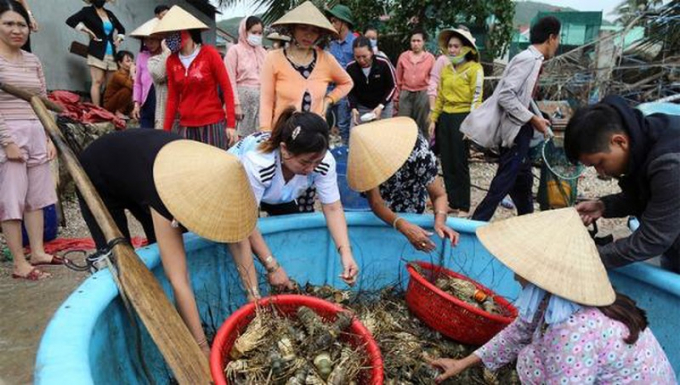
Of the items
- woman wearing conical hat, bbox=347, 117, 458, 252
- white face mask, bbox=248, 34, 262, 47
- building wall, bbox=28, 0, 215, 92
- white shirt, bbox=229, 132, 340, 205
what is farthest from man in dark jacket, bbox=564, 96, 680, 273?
building wall, bbox=28, 0, 215, 92

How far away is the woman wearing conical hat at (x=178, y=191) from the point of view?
1.67m

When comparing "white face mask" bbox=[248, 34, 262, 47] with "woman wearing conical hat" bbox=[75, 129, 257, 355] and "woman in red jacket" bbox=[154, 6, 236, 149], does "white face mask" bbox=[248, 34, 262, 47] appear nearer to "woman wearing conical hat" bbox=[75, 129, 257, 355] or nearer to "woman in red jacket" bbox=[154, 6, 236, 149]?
"woman in red jacket" bbox=[154, 6, 236, 149]

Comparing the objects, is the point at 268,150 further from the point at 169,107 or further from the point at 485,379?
the point at 169,107

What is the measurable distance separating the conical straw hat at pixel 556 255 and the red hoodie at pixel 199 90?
2.77 meters

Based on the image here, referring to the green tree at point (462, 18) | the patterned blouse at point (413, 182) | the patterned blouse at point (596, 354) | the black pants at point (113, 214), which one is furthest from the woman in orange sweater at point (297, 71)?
the green tree at point (462, 18)

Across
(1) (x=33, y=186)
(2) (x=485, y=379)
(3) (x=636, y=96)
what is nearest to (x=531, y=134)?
(2) (x=485, y=379)

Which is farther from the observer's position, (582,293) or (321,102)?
(321,102)

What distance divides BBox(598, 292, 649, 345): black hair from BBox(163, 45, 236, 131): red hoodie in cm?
306

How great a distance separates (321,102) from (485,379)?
2190mm

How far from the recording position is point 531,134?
3781 mm

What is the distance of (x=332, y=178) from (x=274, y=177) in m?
0.29

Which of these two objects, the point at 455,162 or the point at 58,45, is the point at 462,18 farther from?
the point at 58,45

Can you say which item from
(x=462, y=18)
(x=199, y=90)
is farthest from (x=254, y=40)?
(x=462, y=18)

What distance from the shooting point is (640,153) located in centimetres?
178
